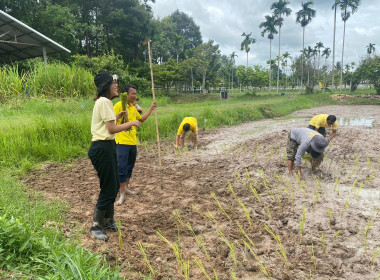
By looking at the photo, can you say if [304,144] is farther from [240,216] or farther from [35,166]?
[35,166]

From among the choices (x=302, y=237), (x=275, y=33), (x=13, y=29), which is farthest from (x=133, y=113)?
(x=275, y=33)

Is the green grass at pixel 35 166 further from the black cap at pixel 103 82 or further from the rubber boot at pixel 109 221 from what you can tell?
the black cap at pixel 103 82

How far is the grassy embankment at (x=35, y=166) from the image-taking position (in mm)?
1879

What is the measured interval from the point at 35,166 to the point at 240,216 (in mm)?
4101

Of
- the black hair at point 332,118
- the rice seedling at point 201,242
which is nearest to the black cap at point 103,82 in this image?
the rice seedling at point 201,242

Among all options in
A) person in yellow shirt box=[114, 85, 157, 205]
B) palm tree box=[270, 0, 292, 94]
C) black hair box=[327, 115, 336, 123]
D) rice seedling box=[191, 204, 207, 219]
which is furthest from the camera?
palm tree box=[270, 0, 292, 94]

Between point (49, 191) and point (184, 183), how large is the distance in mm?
2137

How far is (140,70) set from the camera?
24156mm

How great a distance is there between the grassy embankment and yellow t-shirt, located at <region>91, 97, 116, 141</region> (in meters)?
0.96

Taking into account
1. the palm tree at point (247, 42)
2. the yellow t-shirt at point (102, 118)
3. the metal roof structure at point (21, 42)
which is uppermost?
the palm tree at point (247, 42)

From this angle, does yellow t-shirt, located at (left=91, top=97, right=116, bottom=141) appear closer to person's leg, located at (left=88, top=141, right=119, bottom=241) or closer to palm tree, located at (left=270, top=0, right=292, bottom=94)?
person's leg, located at (left=88, top=141, right=119, bottom=241)

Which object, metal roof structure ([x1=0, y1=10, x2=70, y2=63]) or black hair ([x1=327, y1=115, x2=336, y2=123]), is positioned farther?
metal roof structure ([x1=0, y1=10, x2=70, y2=63])

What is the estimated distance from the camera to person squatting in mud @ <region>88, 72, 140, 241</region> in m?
2.50

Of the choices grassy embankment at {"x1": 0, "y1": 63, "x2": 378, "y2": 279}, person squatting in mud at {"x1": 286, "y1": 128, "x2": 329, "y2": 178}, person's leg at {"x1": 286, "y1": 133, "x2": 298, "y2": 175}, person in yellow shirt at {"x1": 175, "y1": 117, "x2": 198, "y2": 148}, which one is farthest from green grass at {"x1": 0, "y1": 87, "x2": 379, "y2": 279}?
person's leg at {"x1": 286, "y1": 133, "x2": 298, "y2": 175}
